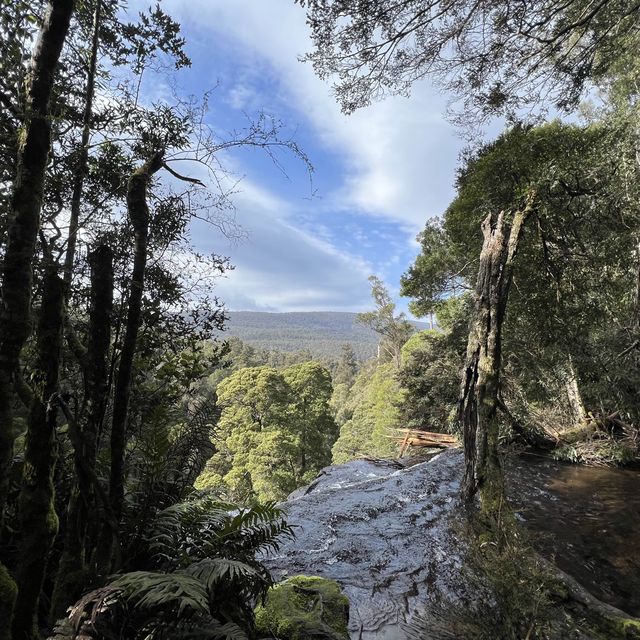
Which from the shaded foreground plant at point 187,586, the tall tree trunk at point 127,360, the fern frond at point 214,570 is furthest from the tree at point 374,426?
the tall tree trunk at point 127,360

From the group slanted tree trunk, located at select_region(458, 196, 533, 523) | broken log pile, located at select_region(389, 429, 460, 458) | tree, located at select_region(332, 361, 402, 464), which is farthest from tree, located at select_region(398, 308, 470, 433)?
slanted tree trunk, located at select_region(458, 196, 533, 523)

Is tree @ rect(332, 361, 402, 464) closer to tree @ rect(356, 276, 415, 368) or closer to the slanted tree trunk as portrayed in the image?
tree @ rect(356, 276, 415, 368)

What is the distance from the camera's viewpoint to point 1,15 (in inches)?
108

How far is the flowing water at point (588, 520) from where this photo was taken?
15.8 feet

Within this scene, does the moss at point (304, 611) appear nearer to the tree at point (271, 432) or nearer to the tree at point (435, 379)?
the tree at point (435, 379)

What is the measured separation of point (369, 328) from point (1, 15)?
37045 mm

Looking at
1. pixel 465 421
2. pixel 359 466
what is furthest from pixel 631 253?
pixel 359 466

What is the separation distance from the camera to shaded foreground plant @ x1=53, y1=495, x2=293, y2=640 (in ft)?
6.39

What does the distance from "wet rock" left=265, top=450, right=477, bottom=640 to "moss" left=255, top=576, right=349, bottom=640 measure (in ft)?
1.17

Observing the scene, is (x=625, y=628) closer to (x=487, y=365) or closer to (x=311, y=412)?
(x=487, y=365)

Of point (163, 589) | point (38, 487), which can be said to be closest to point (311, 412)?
point (163, 589)

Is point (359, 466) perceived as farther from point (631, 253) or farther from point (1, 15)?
point (1, 15)

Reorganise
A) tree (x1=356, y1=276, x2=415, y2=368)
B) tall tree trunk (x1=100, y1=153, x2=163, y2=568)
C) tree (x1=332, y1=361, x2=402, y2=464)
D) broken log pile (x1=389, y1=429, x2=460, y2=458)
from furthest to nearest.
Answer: tree (x1=356, y1=276, x2=415, y2=368) → tree (x1=332, y1=361, x2=402, y2=464) → broken log pile (x1=389, y1=429, x2=460, y2=458) → tall tree trunk (x1=100, y1=153, x2=163, y2=568)

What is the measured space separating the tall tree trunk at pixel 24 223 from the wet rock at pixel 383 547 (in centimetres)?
355
